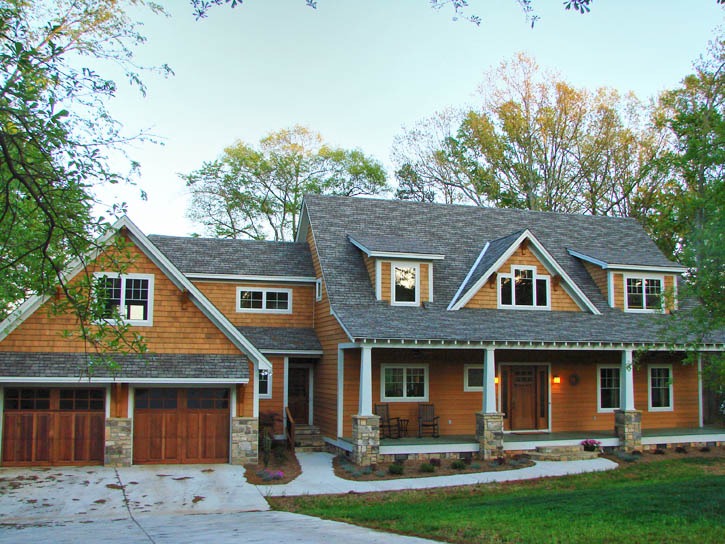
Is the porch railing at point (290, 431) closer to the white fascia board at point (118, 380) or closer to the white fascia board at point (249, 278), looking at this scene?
the white fascia board at point (118, 380)

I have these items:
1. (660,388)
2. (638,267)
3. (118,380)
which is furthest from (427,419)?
(638,267)

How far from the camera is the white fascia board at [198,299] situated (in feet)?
57.7

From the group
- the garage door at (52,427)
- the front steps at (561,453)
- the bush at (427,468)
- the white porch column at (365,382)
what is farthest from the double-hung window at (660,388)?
the garage door at (52,427)

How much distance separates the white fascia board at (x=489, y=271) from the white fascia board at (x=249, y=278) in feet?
15.1

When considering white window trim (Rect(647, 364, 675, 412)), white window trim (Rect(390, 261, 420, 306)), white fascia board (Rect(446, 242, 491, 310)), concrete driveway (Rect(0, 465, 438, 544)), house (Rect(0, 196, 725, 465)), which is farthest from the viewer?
white window trim (Rect(647, 364, 675, 412))

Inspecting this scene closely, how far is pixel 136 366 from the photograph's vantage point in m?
17.2

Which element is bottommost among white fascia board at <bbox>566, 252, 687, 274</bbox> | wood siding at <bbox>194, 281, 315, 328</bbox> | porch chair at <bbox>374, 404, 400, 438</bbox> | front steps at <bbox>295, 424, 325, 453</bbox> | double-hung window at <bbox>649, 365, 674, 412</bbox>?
front steps at <bbox>295, 424, 325, 453</bbox>

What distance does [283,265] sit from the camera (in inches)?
910

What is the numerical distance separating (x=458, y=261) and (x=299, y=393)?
6.42m

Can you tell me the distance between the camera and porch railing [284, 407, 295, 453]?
20188mm

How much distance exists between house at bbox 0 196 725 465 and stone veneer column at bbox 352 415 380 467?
0.05 metres

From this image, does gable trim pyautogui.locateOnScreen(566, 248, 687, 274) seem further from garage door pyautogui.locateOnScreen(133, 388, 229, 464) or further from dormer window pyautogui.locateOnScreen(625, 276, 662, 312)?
garage door pyautogui.locateOnScreen(133, 388, 229, 464)

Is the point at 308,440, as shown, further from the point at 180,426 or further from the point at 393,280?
the point at 393,280

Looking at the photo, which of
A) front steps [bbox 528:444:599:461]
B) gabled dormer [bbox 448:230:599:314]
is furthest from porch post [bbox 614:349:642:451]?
gabled dormer [bbox 448:230:599:314]
